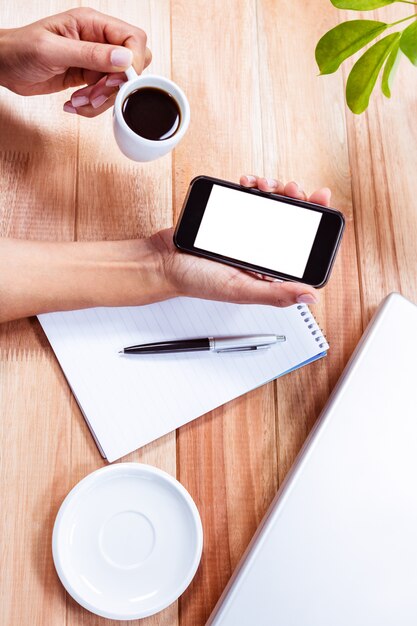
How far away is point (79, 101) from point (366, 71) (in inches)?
14.5

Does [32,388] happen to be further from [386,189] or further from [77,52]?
[386,189]

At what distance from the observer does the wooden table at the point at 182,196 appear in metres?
0.72

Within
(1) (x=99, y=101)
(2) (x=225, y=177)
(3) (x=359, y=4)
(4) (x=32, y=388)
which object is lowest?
(4) (x=32, y=388)

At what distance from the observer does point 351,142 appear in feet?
2.80

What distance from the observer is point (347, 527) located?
68 centimetres

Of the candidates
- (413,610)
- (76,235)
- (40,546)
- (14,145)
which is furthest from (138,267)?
(413,610)

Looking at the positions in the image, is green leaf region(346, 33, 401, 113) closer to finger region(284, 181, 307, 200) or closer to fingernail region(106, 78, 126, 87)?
finger region(284, 181, 307, 200)

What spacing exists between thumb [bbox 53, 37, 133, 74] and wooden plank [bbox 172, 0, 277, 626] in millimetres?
156

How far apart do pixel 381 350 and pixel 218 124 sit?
0.40m

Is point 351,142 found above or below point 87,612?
above

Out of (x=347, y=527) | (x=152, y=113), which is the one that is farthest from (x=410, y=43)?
(x=347, y=527)

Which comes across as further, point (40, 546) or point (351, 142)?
point (351, 142)

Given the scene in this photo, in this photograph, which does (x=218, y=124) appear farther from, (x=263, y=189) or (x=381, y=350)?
(x=381, y=350)

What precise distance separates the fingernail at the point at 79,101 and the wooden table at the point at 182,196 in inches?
1.6
